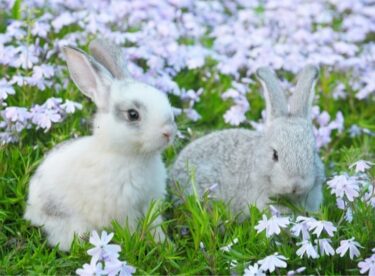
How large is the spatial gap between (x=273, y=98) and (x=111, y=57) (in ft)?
4.99

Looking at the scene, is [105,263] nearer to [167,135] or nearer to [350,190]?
[167,135]

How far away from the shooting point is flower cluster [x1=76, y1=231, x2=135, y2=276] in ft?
16.1

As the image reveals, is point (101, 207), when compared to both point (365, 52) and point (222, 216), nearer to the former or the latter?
point (222, 216)

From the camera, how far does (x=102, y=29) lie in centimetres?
859

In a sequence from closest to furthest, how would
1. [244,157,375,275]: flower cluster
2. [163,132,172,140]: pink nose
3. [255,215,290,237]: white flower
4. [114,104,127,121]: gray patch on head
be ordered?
Answer: [244,157,375,275]: flower cluster < [255,215,290,237]: white flower < [163,132,172,140]: pink nose < [114,104,127,121]: gray patch on head

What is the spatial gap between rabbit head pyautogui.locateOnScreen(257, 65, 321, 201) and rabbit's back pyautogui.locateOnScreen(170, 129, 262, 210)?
289mm

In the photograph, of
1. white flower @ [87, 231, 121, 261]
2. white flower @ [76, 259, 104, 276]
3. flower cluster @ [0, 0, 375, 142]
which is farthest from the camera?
flower cluster @ [0, 0, 375, 142]

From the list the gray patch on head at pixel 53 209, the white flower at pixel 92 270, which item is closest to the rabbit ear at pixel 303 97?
the gray patch on head at pixel 53 209

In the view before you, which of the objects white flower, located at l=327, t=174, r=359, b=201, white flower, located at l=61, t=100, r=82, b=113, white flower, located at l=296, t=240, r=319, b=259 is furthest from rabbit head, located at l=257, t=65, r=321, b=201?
white flower, located at l=61, t=100, r=82, b=113

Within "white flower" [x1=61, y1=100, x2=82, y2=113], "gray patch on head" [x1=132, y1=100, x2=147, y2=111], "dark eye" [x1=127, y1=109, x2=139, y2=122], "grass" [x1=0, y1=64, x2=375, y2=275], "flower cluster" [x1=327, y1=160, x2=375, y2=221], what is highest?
"gray patch on head" [x1=132, y1=100, x2=147, y2=111]

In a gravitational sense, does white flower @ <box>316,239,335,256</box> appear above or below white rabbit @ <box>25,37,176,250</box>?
below

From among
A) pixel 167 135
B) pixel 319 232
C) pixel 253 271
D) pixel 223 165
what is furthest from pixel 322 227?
pixel 223 165

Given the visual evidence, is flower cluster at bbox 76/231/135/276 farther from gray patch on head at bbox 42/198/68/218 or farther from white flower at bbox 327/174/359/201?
white flower at bbox 327/174/359/201

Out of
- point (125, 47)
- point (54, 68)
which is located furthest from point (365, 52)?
point (54, 68)
